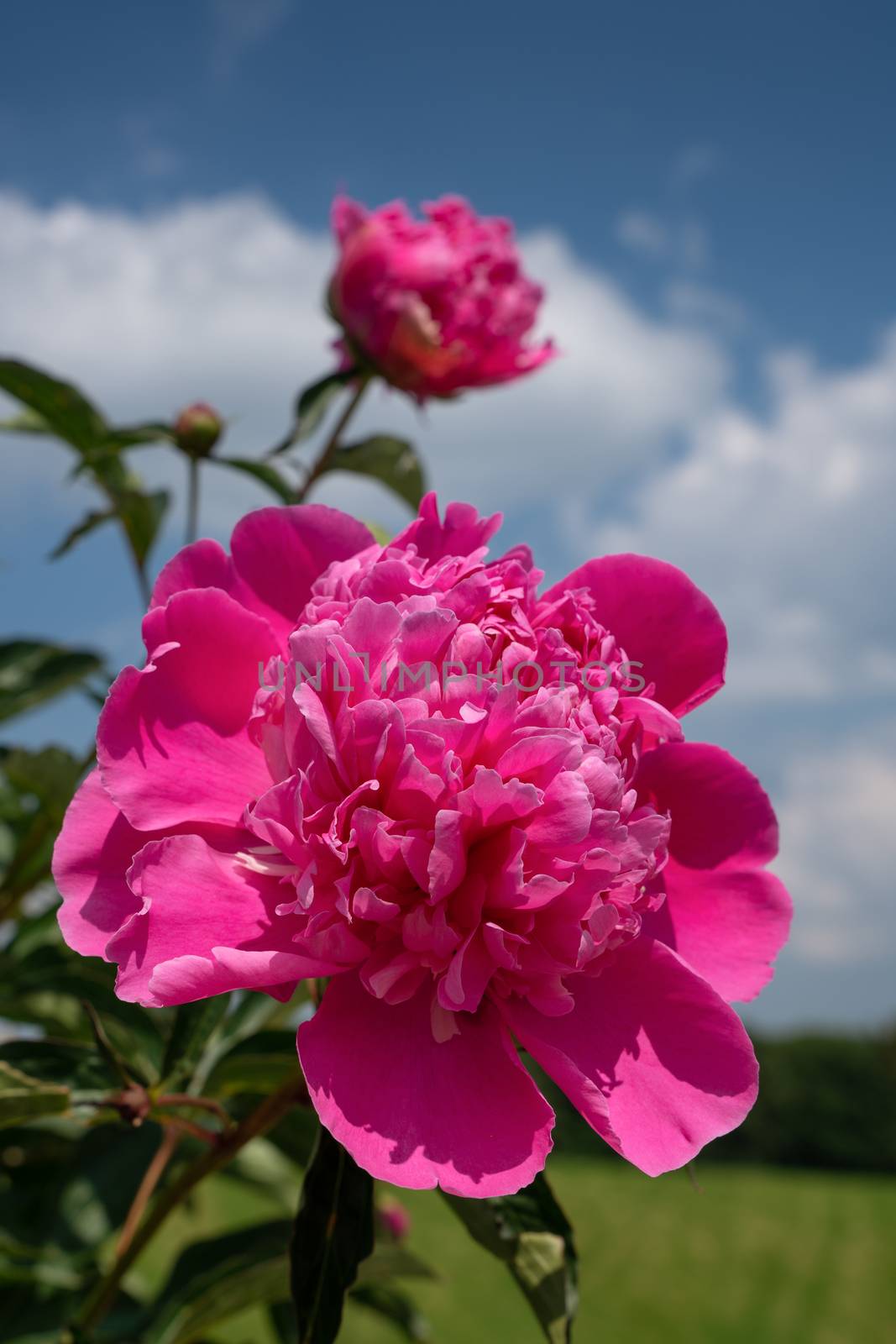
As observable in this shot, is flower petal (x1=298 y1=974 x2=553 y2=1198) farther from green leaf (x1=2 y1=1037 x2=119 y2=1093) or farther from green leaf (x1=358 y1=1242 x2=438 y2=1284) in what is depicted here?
green leaf (x1=358 y1=1242 x2=438 y2=1284)

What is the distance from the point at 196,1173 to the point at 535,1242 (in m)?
0.27

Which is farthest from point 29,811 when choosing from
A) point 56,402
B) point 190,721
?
point 190,721

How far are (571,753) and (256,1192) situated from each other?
1444 millimetres

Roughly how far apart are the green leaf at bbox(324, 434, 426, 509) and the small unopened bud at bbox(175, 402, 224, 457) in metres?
0.19

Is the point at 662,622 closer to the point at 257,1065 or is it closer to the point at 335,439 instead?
the point at 257,1065

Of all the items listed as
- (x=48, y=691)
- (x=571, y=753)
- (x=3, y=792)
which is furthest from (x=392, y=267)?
(x=571, y=753)

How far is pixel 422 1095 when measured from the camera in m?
0.69

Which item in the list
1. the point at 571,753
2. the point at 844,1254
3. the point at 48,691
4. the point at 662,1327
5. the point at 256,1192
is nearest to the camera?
the point at 571,753

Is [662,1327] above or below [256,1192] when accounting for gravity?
below

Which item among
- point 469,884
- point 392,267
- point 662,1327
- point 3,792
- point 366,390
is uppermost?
point 392,267

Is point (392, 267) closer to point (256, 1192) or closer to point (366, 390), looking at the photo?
point (366, 390)

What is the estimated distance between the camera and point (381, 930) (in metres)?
0.72

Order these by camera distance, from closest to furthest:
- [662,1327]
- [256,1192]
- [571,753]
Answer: [571,753] → [256,1192] → [662,1327]

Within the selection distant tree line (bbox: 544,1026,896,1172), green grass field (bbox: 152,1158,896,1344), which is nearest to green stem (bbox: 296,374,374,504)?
green grass field (bbox: 152,1158,896,1344)
